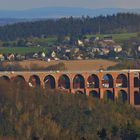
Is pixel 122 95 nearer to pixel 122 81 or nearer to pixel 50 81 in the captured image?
pixel 122 81

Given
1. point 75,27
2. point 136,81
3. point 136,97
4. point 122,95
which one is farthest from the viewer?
point 75,27

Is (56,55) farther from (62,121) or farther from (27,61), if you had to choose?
(62,121)

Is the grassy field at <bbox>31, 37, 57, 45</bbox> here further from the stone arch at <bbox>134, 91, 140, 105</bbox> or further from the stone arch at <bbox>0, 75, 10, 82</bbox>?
the stone arch at <bbox>0, 75, 10, 82</bbox>

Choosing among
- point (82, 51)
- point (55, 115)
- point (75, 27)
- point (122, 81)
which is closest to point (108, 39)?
point (82, 51)

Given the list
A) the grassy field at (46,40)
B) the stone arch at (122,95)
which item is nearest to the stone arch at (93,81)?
the stone arch at (122,95)

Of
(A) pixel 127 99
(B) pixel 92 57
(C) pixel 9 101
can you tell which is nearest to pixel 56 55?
(B) pixel 92 57

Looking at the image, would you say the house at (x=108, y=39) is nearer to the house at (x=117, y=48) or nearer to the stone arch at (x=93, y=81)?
the house at (x=117, y=48)
